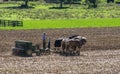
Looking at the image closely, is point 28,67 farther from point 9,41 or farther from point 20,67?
point 9,41

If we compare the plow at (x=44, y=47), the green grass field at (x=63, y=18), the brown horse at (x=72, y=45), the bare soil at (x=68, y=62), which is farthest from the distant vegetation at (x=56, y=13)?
the brown horse at (x=72, y=45)

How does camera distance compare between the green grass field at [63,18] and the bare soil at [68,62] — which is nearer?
the bare soil at [68,62]

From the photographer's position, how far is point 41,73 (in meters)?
24.0

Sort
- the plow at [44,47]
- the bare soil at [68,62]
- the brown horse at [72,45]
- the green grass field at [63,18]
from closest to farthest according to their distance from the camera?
the bare soil at [68,62]
the plow at [44,47]
the brown horse at [72,45]
the green grass field at [63,18]

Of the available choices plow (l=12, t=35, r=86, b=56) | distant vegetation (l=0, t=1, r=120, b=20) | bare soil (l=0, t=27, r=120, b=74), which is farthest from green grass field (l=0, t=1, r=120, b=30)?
plow (l=12, t=35, r=86, b=56)

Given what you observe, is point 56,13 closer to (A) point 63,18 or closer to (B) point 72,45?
(A) point 63,18

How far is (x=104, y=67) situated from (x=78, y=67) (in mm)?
1859

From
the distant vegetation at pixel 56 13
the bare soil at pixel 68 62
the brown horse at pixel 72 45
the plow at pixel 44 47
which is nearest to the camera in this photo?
the bare soil at pixel 68 62

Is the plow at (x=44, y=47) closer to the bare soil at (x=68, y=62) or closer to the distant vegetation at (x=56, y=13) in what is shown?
the bare soil at (x=68, y=62)

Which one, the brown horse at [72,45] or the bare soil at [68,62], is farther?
the brown horse at [72,45]

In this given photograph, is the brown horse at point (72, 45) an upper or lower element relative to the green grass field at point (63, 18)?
upper

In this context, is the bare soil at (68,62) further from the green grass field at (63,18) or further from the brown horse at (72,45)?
the green grass field at (63,18)

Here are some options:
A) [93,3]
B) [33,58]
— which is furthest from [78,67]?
[93,3]

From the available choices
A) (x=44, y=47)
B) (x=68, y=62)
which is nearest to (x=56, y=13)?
(x=44, y=47)
